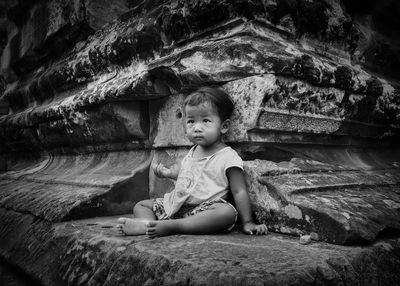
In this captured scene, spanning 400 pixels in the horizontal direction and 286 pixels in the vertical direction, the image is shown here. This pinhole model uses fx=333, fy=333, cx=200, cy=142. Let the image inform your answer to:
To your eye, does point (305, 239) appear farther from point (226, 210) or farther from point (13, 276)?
point (13, 276)

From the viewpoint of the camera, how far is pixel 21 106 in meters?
3.72

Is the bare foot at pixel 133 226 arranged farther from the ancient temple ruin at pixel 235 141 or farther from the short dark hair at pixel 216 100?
the short dark hair at pixel 216 100

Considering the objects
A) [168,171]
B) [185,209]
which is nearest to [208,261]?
[185,209]

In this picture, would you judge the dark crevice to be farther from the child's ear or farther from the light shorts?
the child's ear

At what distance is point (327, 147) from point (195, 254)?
119cm

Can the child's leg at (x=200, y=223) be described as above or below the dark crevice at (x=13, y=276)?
above

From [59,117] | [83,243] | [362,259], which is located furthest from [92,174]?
[362,259]

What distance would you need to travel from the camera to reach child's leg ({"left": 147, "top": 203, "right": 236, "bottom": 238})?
48.0 inches

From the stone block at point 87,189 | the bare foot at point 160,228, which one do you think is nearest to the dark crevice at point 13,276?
the stone block at point 87,189

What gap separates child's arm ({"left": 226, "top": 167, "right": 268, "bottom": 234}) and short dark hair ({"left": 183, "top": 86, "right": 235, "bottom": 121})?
0.86 ft

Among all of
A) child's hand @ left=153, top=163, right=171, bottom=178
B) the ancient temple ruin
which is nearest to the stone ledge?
the ancient temple ruin

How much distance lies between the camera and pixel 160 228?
1.22 m

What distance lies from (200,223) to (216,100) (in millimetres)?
535

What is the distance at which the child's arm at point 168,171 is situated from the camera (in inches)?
67.2
